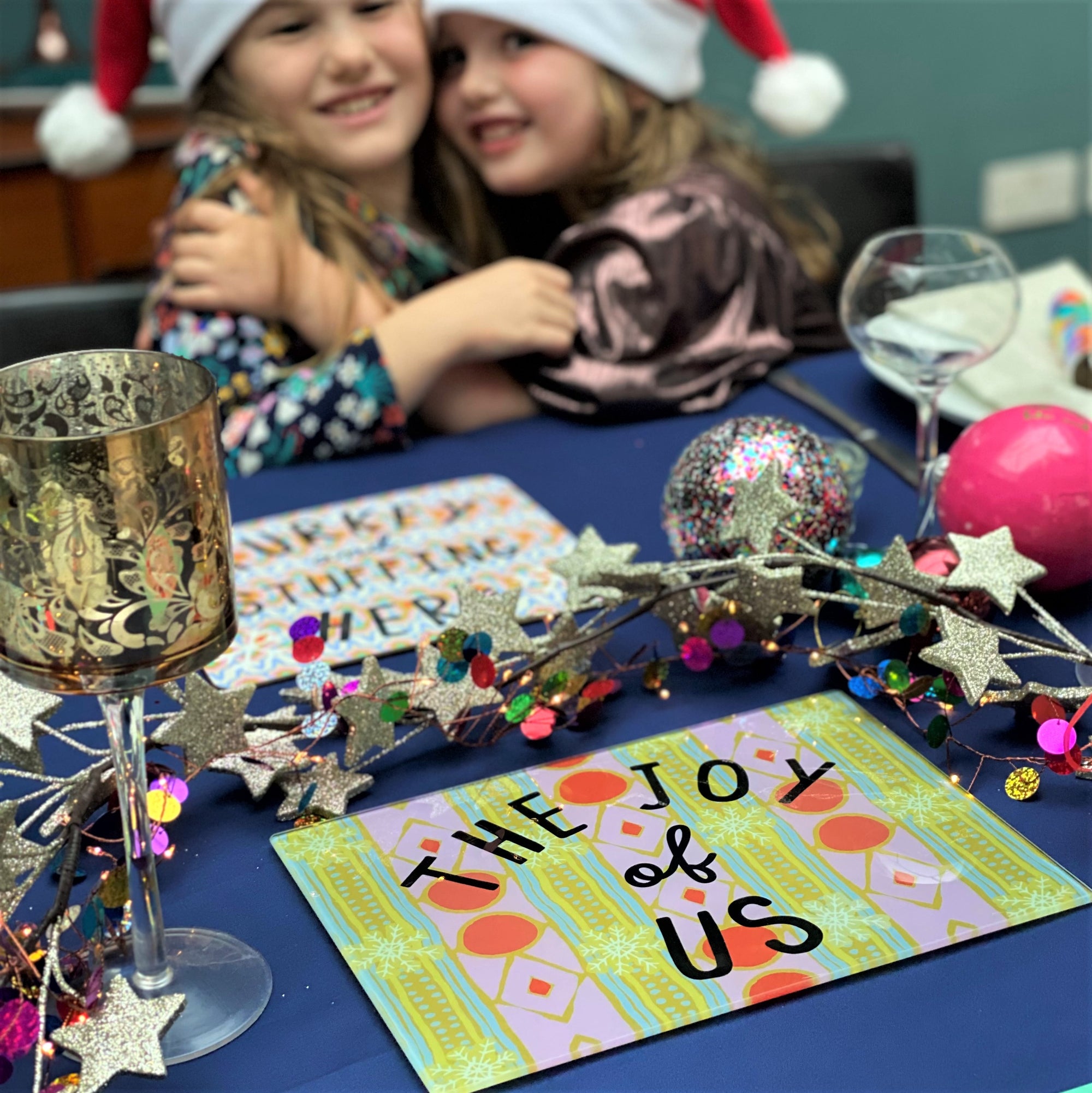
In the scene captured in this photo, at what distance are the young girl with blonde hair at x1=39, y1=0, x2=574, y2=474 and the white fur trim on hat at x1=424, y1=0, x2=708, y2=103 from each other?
0.35 feet

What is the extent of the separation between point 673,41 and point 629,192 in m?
0.16

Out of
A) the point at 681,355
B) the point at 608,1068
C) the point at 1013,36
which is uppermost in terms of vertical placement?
the point at 1013,36

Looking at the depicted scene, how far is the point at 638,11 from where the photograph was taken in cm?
135

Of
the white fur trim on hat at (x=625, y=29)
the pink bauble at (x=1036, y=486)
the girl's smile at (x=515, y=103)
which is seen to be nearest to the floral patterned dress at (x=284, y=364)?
the girl's smile at (x=515, y=103)

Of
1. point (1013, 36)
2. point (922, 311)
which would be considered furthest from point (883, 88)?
point (922, 311)

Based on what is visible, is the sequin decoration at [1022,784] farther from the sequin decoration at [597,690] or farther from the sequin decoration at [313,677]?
the sequin decoration at [313,677]

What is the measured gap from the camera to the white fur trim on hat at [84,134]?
4.89 ft

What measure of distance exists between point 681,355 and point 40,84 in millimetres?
1925

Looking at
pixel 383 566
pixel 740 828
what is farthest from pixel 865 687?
pixel 383 566

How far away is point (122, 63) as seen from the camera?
1446mm

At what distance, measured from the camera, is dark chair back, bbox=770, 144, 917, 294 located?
1.86m

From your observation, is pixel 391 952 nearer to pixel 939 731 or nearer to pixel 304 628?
pixel 304 628

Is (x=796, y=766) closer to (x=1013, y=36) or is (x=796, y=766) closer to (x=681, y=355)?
(x=681, y=355)

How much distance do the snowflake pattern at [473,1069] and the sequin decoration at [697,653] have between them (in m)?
0.30
